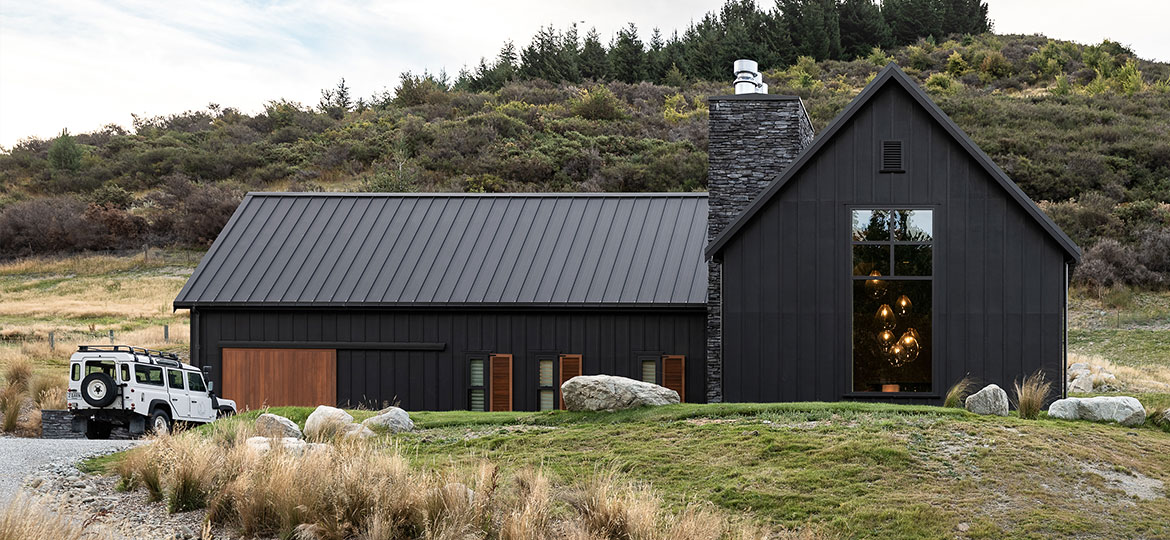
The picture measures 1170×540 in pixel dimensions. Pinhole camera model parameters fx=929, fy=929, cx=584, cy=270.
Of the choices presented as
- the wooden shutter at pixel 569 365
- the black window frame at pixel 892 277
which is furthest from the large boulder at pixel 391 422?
the black window frame at pixel 892 277

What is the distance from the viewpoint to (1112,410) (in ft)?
41.7

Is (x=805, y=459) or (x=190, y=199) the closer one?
(x=805, y=459)

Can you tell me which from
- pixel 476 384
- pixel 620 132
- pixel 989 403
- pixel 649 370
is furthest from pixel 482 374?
pixel 620 132

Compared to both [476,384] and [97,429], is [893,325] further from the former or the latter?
[97,429]

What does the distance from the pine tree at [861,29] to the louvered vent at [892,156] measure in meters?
63.0

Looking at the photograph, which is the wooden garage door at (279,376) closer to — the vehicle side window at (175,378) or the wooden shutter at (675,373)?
the vehicle side window at (175,378)

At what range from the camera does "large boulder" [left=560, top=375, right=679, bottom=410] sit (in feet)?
44.2

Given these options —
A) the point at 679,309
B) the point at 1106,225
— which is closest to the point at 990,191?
the point at 679,309

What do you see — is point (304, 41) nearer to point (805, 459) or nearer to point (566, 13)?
point (805, 459)

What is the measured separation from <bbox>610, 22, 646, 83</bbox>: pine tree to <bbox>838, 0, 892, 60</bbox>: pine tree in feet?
53.7

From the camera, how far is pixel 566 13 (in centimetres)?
8225

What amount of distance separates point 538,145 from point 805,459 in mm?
41792

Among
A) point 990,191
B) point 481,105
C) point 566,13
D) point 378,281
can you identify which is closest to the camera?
point 990,191

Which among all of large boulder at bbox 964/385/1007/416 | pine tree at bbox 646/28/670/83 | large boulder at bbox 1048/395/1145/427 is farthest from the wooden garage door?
pine tree at bbox 646/28/670/83
